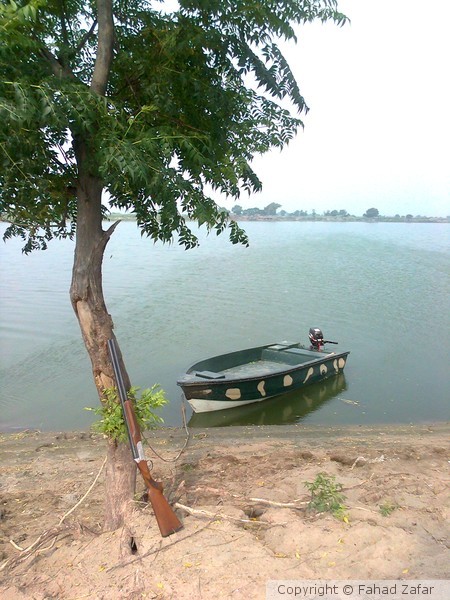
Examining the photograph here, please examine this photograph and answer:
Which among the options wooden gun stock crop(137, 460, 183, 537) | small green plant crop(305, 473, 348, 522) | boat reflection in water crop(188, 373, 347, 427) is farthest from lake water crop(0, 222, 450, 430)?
small green plant crop(305, 473, 348, 522)

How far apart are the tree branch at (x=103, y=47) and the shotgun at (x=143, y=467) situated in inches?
88.2

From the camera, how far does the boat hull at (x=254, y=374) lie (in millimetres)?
10594

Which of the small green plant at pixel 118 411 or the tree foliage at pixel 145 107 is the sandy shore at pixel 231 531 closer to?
the small green plant at pixel 118 411

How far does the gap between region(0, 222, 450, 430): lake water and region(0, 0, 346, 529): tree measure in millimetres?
706

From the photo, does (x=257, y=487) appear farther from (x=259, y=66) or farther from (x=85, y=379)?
(x=85, y=379)

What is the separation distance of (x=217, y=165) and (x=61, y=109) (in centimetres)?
143

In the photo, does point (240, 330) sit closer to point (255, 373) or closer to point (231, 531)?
point (255, 373)

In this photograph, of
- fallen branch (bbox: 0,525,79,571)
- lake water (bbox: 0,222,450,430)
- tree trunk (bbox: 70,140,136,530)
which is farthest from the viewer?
lake water (bbox: 0,222,450,430)

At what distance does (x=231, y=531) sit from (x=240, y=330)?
569 inches

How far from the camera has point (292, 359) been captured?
13.3 meters

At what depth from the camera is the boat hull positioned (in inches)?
417

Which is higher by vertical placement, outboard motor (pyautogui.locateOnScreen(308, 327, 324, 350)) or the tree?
the tree

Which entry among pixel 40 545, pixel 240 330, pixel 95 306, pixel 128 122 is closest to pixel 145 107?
pixel 128 122

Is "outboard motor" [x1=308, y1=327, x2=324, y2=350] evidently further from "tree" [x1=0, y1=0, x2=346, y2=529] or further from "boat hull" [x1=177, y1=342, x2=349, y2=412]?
"tree" [x1=0, y1=0, x2=346, y2=529]
